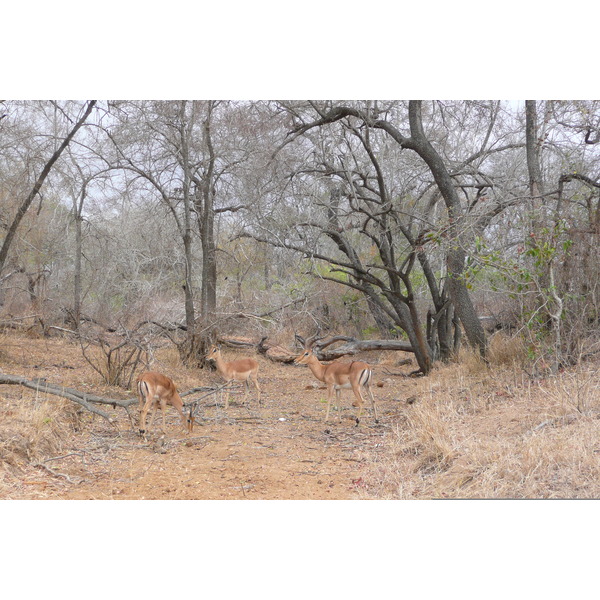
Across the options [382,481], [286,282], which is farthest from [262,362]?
[382,481]

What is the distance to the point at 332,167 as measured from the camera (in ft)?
28.4

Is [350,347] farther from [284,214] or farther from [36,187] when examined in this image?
[36,187]

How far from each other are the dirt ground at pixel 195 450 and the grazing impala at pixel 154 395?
0.14 metres

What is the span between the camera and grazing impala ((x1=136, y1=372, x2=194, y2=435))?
5.99m

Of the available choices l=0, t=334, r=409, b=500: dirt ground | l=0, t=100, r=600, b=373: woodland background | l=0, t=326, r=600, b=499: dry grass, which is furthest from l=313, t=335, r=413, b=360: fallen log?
l=0, t=326, r=600, b=499: dry grass

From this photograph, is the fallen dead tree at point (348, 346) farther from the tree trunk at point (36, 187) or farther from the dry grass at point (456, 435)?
the tree trunk at point (36, 187)

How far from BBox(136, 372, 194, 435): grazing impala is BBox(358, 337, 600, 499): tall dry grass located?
203 cm

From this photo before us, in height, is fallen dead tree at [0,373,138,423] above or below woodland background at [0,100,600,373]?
below

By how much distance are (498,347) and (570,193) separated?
6.00ft

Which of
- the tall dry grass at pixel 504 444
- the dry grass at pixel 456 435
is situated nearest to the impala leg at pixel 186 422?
the dry grass at pixel 456 435

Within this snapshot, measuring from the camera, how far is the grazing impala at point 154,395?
5.99m

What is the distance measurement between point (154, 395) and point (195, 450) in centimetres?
82

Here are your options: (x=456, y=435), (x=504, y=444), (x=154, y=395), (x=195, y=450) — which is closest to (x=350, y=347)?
(x=154, y=395)

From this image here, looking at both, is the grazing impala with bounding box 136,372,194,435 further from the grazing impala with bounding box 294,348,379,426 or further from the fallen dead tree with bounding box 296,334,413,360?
the fallen dead tree with bounding box 296,334,413,360
